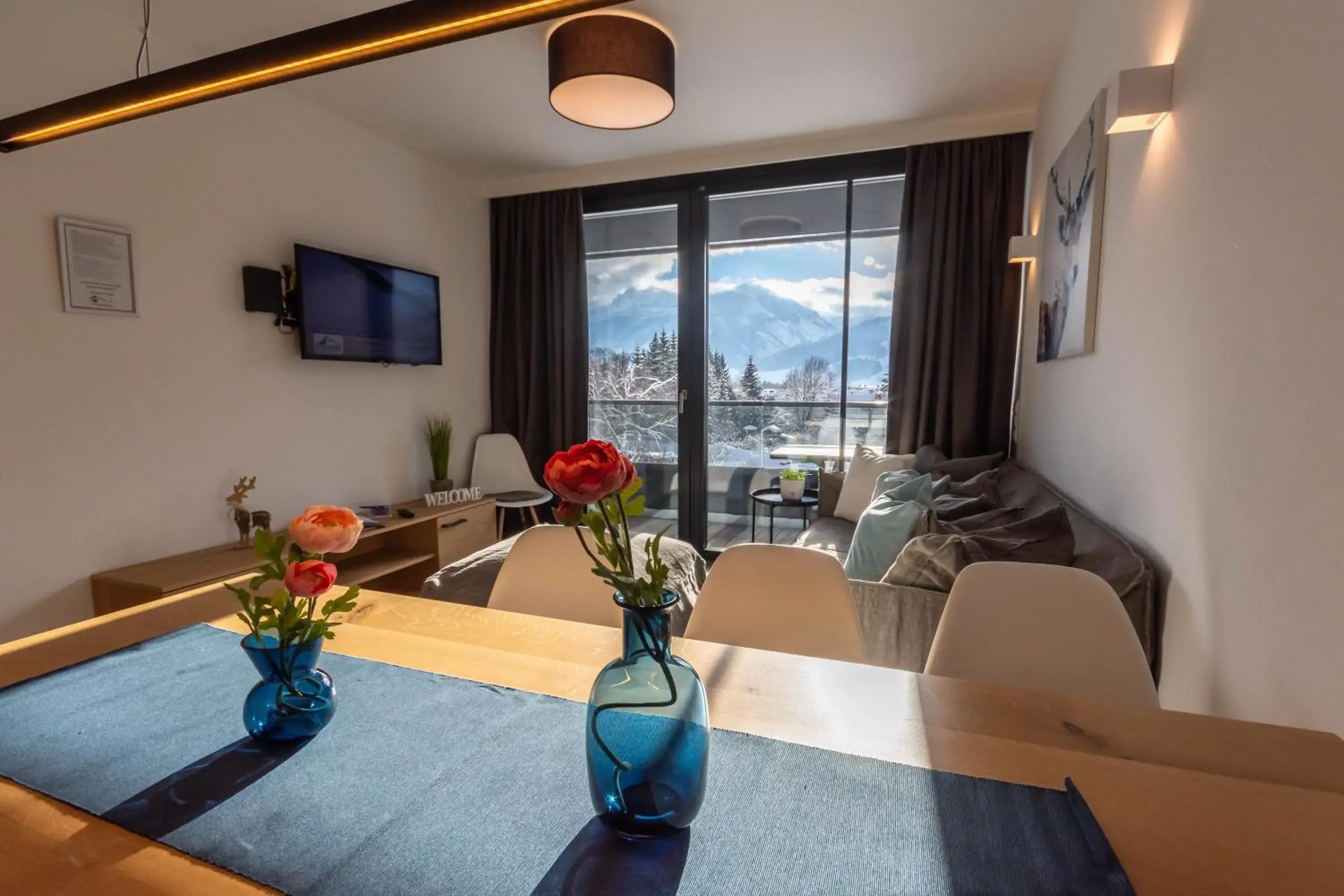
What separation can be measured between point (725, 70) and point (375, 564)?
321 cm

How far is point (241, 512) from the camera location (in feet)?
9.53

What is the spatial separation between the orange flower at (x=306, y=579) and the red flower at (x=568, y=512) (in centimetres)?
38

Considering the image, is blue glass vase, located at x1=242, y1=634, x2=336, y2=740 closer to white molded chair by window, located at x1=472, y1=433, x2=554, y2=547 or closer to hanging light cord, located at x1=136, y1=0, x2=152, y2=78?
hanging light cord, located at x1=136, y1=0, x2=152, y2=78

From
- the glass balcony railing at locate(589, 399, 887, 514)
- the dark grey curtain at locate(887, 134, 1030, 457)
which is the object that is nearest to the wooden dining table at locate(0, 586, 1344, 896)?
the dark grey curtain at locate(887, 134, 1030, 457)

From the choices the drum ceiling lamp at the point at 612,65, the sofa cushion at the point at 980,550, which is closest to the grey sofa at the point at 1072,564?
the sofa cushion at the point at 980,550

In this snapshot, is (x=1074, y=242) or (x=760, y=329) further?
(x=760, y=329)

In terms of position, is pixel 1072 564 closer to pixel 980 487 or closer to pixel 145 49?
pixel 980 487

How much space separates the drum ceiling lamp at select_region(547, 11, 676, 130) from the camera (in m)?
2.50

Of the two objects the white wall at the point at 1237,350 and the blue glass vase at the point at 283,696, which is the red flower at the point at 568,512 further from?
the white wall at the point at 1237,350

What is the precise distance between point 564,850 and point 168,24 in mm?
3613

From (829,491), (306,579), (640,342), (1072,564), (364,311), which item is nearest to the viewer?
(306,579)

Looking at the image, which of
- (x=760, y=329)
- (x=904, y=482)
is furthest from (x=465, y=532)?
(x=904, y=482)

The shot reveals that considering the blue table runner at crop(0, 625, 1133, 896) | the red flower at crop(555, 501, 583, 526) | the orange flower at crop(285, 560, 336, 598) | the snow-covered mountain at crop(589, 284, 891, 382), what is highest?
the snow-covered mountain at crop(589, 284, 891, 382)

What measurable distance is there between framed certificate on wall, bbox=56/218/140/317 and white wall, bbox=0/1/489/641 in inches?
1.6
